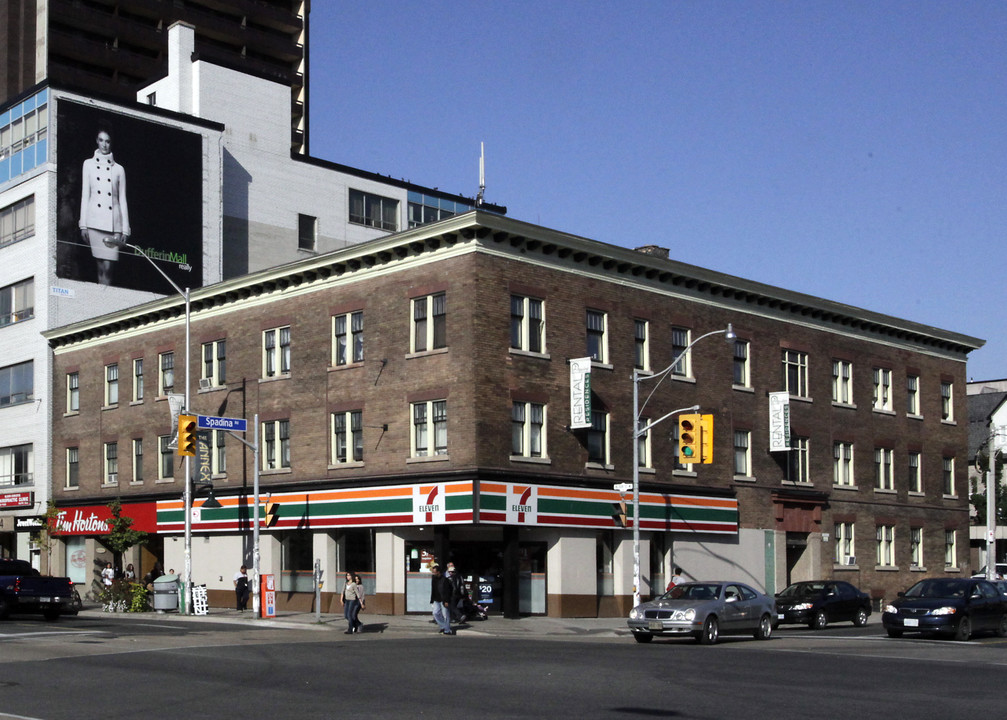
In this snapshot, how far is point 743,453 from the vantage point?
1889 inches

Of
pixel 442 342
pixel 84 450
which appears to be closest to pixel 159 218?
pixel 84 450

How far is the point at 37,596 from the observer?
37.2m

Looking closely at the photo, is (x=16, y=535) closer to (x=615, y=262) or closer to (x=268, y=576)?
(x=268, y=576)

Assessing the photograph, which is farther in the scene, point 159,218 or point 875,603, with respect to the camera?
point 159,218

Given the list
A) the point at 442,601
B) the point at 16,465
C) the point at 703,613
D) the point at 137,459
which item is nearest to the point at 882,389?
the point at 703,613

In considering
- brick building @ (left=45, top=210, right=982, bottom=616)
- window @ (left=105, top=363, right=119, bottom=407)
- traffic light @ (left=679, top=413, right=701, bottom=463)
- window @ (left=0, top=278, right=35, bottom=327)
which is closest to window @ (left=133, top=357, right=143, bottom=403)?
brick building @ (left=45, top=210, right=982, bottom=616)

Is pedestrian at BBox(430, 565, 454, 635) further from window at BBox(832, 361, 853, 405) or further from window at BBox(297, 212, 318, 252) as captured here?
window at BBox(297, 212, 318, 252)

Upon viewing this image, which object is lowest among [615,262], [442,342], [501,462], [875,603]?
[875,603]

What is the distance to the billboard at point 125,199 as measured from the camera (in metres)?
57.5

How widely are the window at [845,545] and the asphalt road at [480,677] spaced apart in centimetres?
1992

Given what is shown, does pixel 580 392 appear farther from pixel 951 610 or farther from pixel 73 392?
pixel 73 392

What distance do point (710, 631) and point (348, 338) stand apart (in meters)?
18.6

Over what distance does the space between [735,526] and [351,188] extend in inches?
1337

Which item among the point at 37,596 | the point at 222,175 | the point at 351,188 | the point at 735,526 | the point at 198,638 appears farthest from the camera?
the point at 351,188
